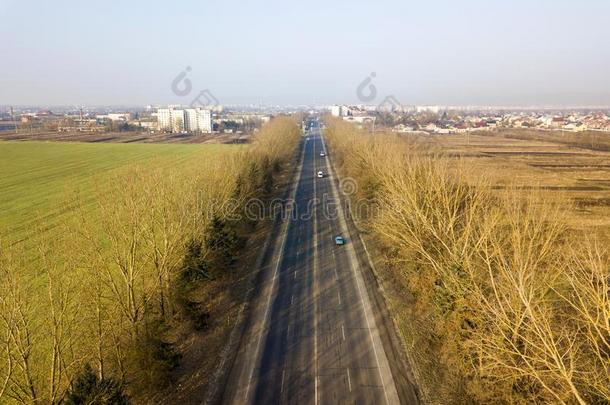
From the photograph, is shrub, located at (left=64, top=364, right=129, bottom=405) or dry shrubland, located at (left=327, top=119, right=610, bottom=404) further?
shrub, located at (left=64, top=364, right=129, bottom=405)

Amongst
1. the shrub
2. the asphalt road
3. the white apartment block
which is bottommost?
the asphalt road

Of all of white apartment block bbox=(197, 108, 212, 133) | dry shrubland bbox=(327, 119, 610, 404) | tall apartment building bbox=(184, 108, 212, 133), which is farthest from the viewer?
tall apartment building bbox=(184, 108, 212, 133)

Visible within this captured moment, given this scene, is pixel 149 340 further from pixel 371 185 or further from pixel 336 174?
pixel 336 174

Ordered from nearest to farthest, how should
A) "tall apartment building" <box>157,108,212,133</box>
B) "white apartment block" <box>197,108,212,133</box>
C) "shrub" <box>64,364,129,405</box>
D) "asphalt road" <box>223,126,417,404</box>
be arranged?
1. "shrub" <box>64,364,129,405</box>
2. "asphalt road" <box>223,126,417,404</box>
3. "tall apartment building" <box>157,108,212,133</box>
4. "white apartment block" <box>197,108,212,133</box>

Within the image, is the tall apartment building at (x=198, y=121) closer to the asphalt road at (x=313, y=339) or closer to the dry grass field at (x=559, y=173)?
the dry grass field at (x=559, y=173)

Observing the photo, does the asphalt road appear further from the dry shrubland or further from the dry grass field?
the dry grass field

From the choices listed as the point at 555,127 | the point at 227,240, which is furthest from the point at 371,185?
the point at 555,127

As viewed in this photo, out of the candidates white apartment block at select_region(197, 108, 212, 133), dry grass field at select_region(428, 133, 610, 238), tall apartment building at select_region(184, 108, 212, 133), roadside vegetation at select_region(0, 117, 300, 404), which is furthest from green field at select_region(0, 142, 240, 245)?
tall apartment building at select_region(184, 108, 212, 133)
